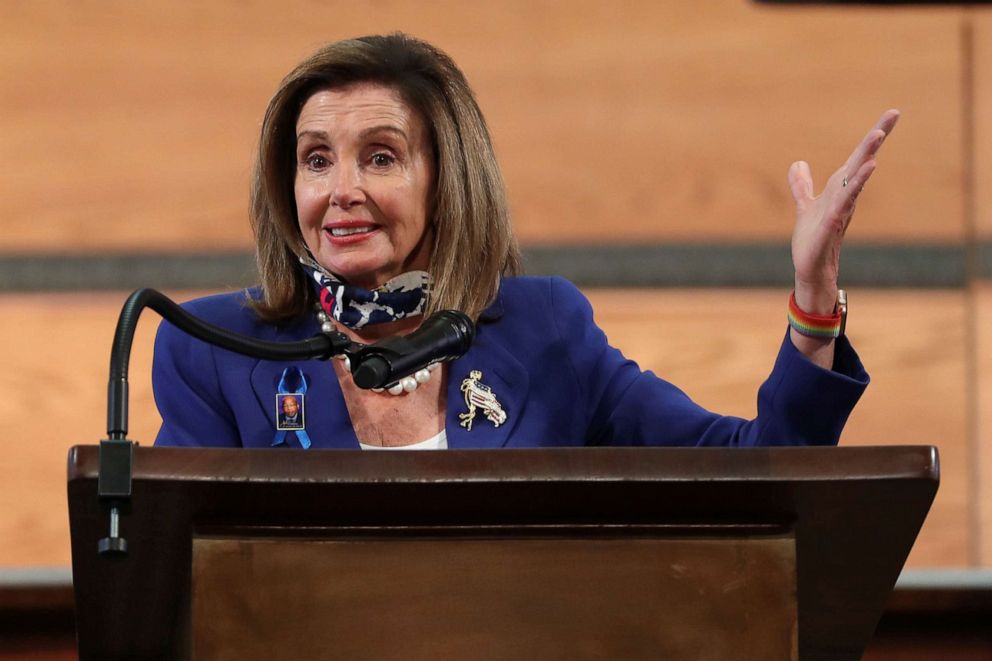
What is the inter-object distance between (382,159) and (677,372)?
0.91 metres

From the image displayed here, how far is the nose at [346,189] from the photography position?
4.48ft

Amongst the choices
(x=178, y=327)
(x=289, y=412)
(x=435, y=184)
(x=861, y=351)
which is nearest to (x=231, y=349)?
(x=178, y=327)

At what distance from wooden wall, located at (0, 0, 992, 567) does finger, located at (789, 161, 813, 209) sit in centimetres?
99

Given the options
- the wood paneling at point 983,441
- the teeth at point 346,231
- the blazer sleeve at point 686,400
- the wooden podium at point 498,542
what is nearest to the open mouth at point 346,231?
the teeth at point 346,231

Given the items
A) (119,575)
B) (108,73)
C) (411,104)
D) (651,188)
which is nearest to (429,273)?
(411,104)

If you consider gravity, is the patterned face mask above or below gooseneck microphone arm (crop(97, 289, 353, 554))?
below

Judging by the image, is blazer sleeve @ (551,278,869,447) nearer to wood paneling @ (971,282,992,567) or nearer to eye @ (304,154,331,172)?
eye @ (304,154,331,172)

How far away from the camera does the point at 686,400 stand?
1.38 metres

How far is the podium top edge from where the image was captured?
29.9 inches

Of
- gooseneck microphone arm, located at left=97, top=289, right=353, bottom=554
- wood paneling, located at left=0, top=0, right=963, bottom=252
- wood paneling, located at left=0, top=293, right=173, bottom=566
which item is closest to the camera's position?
gooseneck microphone arm, located at left=97, top=289, right=353, bottom=554

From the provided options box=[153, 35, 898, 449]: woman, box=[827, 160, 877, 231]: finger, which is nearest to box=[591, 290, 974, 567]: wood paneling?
box=[153, 35, 898, 449]: woman

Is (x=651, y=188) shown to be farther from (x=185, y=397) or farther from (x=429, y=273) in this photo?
(x=185, y=397)

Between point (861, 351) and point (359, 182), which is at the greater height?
point (359, 182)

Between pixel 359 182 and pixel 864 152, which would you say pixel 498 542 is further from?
pixel 359 182
